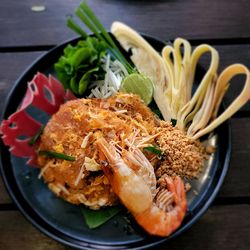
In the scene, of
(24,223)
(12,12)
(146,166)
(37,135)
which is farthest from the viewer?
(12,12)

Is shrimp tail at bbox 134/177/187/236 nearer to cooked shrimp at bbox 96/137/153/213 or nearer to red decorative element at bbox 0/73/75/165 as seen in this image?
cooked shrimp at bbox 96/137/153/213

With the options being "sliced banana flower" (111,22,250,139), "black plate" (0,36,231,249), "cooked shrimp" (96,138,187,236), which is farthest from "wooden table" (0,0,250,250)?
"cooked shrimp" (96,138,187,236)

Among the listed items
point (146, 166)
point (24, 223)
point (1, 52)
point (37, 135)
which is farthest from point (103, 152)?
point (1, 52)

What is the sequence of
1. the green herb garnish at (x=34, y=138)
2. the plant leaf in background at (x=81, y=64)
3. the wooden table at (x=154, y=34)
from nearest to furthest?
1. the plant leaf in background at (x=81, y=64)
2. the green herb garnish at (x=34, y=138)
3. the wooden table at (x=154, y=34)

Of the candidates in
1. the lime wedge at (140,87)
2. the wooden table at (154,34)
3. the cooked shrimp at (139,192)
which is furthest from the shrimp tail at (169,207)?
the wooden table at (154,34)

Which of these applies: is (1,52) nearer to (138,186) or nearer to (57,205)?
(57,205)

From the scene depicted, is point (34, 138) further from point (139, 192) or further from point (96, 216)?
point (139, 192)

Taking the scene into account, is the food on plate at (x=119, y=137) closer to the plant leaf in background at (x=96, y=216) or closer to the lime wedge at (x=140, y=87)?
the lime wedge at (x=140, y=87)

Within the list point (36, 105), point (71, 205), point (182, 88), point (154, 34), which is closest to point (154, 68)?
point (182, 88)
